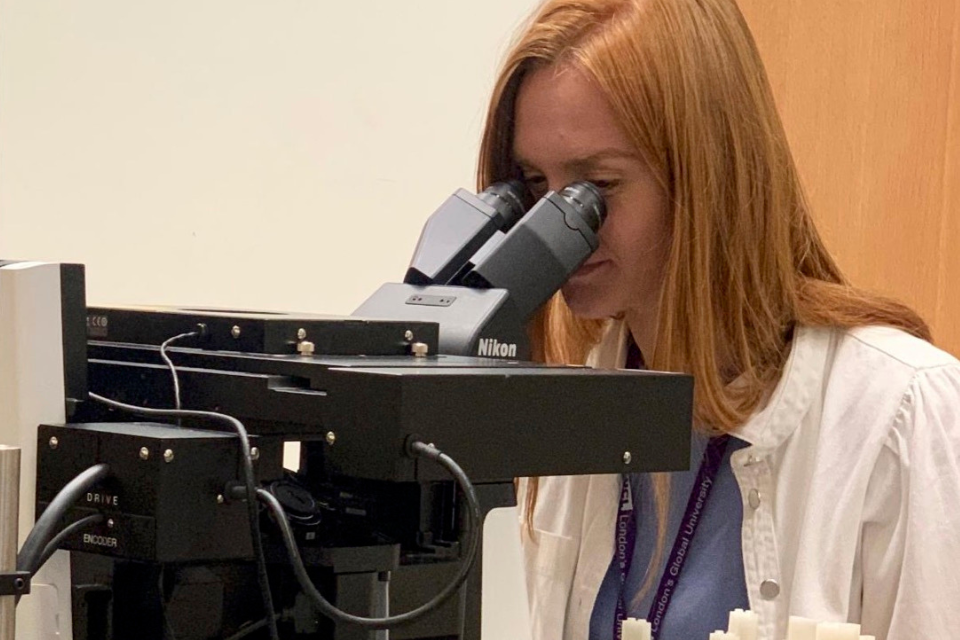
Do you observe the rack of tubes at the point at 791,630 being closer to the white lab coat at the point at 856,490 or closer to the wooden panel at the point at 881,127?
the white lab coat at the point at 856,490

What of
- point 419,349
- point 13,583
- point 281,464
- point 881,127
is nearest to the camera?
point 13,583

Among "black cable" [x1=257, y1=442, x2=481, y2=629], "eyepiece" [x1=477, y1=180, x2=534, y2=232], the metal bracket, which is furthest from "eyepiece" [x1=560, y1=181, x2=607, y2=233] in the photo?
the metal bracket

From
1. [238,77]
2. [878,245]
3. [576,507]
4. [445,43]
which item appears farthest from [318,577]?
[878,245]

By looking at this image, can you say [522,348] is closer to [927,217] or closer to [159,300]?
[159,300]

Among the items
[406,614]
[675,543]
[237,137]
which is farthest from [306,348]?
[237,137]

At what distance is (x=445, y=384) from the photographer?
679 millimetres

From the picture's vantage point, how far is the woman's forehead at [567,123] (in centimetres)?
115

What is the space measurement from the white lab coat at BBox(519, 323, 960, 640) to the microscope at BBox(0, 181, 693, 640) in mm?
452

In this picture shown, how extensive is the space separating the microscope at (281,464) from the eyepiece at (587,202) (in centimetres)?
27

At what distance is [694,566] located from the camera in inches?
48.3

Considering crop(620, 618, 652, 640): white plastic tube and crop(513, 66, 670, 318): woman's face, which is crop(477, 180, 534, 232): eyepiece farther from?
crop(620, 618, 652, 640): white plastic tube

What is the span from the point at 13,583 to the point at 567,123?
26.9 inches

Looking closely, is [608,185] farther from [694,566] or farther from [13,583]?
[13,583]

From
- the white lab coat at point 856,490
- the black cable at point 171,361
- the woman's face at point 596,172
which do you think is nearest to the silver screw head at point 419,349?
the black cable at point 171,361
